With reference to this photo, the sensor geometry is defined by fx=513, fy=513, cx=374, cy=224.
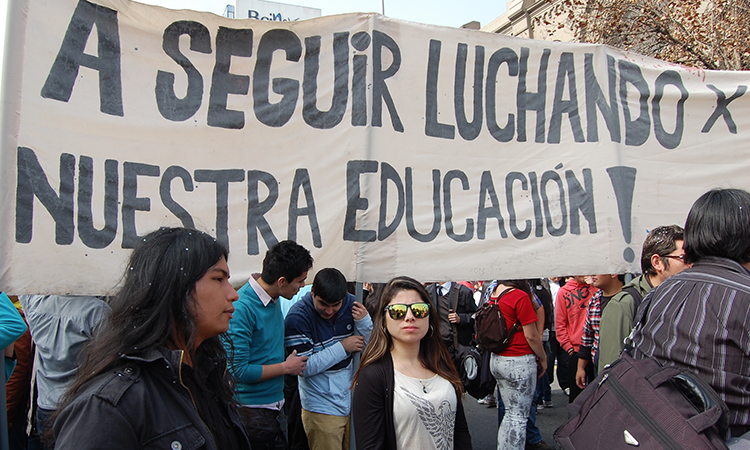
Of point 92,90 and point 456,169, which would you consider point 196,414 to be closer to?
point 92,90

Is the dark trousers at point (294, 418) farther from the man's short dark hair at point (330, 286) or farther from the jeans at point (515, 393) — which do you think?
the jeans at point (515, 393)

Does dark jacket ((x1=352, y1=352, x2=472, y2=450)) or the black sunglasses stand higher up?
the black sunglasses

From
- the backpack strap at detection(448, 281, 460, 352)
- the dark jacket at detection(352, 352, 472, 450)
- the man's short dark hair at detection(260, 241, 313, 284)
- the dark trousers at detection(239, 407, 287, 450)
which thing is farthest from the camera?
the backpack strap at detection(448, 281, 460, 352)

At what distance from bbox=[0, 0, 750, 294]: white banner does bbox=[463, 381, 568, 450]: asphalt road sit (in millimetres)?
2853

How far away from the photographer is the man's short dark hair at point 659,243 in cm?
319

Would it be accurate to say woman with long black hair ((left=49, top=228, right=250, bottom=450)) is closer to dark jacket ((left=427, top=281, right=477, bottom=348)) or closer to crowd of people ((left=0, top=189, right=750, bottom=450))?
crowd of people ((left=0, top=189, right=750, bottom=450))

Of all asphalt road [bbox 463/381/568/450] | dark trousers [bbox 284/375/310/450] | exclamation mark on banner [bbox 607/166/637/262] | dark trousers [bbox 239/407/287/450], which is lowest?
asphalt road [bbox 463/381/568/450]

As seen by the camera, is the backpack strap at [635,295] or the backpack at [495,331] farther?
the backpack at [495,331]

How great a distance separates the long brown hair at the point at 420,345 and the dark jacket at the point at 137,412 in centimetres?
124

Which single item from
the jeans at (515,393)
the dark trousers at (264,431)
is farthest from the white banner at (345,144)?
the jeans at (515,393)

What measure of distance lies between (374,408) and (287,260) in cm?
102

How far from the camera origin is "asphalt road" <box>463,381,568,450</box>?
5.43 meters

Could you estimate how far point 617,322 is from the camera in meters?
3.78

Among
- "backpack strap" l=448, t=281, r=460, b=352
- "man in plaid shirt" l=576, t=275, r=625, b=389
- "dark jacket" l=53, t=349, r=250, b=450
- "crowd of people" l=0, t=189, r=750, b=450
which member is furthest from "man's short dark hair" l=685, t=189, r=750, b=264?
"backpack strap" l=448, t=281, r=460, b=352
